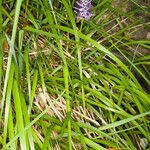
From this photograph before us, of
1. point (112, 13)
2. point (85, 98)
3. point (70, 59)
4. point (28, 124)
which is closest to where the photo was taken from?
point (28, 124)

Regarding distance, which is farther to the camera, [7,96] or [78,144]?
[78,144]

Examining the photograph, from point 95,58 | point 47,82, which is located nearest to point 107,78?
point 95,58

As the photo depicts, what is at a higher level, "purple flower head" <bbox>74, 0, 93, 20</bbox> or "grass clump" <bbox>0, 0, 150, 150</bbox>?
"purple flower head" <bbox>74, 0, 93, 20</bbox>

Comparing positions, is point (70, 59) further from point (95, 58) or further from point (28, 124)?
point (28, 124)

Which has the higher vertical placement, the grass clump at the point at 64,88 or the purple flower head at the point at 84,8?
the purple flower head at the point at 84,8

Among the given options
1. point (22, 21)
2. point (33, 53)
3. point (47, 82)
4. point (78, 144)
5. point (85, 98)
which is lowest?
point (78, 144)

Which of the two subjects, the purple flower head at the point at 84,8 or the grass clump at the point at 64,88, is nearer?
the grass clump at the point at 64,88

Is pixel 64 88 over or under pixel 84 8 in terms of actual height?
under

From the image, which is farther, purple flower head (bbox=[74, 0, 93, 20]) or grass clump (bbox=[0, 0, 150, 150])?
purple flower head (bbox=[74, 0, 93, 20])
